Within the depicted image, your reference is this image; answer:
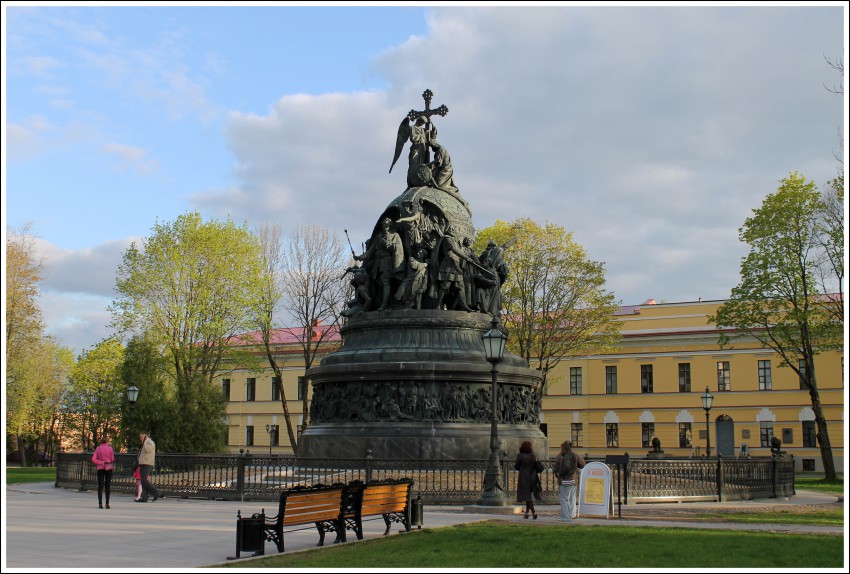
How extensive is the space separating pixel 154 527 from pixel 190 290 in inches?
1411

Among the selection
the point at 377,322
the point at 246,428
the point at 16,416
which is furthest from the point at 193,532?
the point at 246,428

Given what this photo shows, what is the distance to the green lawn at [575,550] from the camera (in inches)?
456

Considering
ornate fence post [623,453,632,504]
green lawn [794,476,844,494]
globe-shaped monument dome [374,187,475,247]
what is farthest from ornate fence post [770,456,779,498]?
globe-shaped monument dome [374,187,475,247]

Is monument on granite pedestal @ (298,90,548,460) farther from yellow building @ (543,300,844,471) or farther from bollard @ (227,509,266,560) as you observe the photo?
yellow building @ (543,300,844,471)

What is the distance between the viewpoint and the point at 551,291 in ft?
171

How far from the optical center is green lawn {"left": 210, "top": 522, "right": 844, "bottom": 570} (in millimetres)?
11594

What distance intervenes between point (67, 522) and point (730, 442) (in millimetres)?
50580

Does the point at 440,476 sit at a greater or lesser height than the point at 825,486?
greater

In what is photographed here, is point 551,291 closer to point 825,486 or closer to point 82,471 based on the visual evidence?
point 825,486

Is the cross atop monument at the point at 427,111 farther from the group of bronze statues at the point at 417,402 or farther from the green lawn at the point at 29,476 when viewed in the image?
the green lawn at the point at 29,476

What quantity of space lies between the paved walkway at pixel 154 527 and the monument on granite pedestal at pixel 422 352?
17.4 feet

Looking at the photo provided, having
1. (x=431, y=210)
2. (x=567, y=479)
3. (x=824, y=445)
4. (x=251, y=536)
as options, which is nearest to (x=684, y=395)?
(x=824, y=445)

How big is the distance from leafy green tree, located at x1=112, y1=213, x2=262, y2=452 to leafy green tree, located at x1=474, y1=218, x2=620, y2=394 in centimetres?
1368

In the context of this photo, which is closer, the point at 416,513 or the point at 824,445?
the point at 416,513
